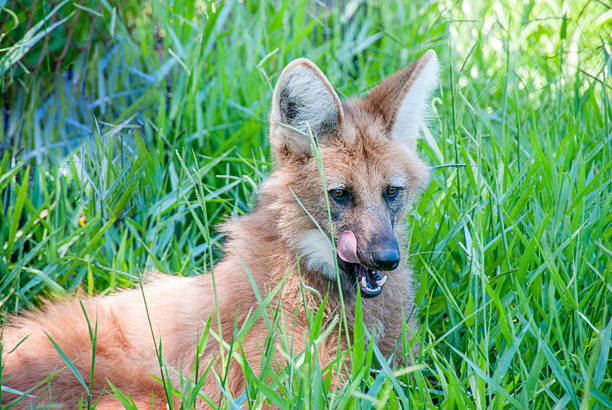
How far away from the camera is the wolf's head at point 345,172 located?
2.41 meters

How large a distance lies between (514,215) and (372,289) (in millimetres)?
945

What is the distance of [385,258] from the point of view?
2.26m

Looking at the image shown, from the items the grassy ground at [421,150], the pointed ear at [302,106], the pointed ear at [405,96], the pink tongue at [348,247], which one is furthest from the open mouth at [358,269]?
the pointed ear at [405,96]

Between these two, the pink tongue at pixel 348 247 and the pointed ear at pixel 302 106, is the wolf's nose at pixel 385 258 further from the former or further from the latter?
the pointed ear at pixel 302 106

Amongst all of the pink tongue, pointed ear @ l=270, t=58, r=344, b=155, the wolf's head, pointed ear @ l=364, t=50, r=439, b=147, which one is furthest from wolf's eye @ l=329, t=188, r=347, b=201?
pointed ear @ l=364, t=50, r=439, b=147

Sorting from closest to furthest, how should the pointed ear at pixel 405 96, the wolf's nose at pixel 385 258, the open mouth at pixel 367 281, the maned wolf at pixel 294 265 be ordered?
the wolf's nose at pixel 385 258 → the maned wolf at pixel 294 265 → the open mouth at pixel 367 281 → the pointed ear at pixel 405 96

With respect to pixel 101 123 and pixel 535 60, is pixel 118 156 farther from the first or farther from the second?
pixel 535 60

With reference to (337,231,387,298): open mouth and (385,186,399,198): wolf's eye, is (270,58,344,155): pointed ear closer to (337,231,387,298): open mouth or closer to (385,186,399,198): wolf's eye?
(385,186,399,198): wolf's eye

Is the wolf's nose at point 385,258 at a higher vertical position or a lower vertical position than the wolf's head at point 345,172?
lower

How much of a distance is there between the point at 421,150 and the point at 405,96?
1.11m

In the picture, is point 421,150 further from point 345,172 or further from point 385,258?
point 385,258

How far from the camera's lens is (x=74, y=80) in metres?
3.63

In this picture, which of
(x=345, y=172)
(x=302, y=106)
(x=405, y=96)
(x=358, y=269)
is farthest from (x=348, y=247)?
(x=405, y=96)

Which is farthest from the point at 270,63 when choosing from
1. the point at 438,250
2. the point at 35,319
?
the point at 35,319
